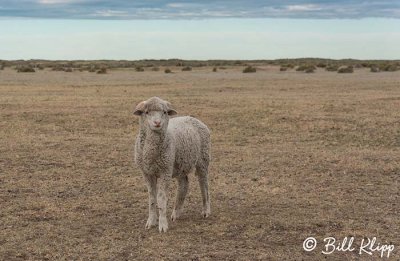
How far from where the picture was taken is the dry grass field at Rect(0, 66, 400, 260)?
8508 millimetres

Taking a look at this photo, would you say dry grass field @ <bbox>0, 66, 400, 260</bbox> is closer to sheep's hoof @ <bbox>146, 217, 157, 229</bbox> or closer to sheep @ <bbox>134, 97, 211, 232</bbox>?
sheep's hoof @ <bbox>146, 217, 157, 229</bbox>

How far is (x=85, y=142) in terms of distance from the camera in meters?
17.1

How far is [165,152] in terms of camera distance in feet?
28.9

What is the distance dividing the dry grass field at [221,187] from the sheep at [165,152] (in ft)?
1.45

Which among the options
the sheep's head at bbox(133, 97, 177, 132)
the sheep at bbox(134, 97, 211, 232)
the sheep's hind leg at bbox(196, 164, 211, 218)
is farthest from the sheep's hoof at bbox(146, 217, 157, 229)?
the sheep's head at bbox(133, 97, 177, 132)

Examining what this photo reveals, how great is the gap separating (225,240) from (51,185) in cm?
487

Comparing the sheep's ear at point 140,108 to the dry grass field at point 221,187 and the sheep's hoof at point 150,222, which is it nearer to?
the sheep's hoof at point 150,222

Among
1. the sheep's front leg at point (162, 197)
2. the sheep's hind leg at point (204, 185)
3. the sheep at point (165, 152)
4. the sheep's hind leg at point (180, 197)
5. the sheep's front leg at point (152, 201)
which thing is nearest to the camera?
the sheep at point (165, 152)

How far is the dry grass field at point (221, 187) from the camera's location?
27.9 feet

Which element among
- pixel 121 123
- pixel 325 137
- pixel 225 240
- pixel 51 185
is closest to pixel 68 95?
pixel 121 123

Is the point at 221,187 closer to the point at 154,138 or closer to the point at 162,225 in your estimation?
the point at 162,225

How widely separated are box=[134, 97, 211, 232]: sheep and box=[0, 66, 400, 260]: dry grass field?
17.3 inches

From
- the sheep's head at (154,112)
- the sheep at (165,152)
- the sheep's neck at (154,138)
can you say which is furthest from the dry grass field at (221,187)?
the sheep's head at (154,112)

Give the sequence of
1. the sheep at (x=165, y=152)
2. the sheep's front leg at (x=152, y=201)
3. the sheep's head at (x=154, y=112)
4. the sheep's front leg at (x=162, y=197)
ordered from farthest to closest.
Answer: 1. the sheep's front leg at (x=152, y=201)
2. the sheep's front leg at (x=162, y=197)
3. the sheep at (x=165, y=152)
4. the sheep's head at (x=154, y=112)
